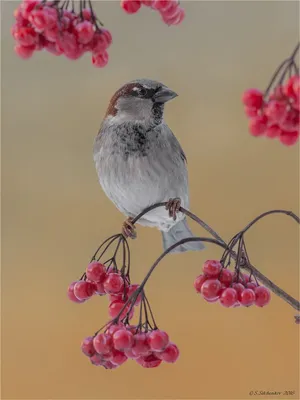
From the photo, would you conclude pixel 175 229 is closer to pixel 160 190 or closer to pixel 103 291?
pixel 160 190

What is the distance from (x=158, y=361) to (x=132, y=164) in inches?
19.7

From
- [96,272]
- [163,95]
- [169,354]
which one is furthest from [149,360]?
[163,95]

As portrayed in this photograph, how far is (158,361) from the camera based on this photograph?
72 centimetres

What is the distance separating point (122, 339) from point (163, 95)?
476 mm

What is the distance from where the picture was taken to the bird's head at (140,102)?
3.32 feet

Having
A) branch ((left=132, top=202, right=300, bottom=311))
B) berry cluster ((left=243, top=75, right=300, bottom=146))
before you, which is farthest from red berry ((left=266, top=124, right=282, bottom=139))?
branch ((left=132, top=202, right=300, bottom=311))

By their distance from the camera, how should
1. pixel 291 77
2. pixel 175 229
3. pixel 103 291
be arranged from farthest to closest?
1. pixel 175 229
2. pixel 103 291
3. pixel 291 77

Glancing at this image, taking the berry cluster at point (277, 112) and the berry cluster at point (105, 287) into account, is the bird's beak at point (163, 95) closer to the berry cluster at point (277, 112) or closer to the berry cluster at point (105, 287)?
the berry cluster at point (105, 287)

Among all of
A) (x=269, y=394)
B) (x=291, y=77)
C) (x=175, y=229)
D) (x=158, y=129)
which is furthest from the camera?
(x=175, y=229)

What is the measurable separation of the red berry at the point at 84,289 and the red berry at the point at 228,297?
7.0 inches

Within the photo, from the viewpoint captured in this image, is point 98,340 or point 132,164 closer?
point 98,340

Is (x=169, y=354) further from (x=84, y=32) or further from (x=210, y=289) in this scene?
(x=84, y=32)

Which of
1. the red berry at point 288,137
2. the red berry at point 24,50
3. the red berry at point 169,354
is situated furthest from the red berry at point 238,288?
the red berry at point 24,50

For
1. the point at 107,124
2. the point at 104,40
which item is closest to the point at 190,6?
the point at 107,124
